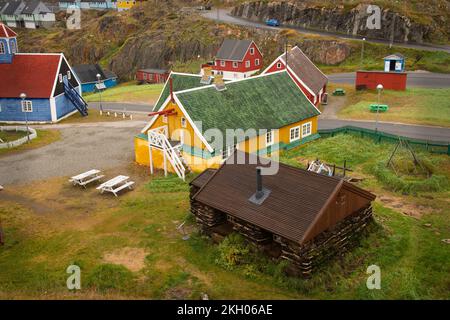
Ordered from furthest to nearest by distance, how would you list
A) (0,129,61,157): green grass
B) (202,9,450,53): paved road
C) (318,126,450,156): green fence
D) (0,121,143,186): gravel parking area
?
(202,9,450,53): paved road → (0,129,61,157): green grass → (318,126,450,156): green fence → (0,121,143,186): gravel parking area

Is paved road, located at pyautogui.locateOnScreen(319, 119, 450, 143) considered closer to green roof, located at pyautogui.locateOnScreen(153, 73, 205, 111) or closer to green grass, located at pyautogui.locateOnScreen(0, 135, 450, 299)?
green grass, located at pyautogui.locateOnScreen(0, 135, 450, 299)

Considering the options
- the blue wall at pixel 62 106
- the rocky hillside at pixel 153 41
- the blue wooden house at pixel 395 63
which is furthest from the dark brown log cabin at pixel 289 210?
the rocky hillside at pixel 153 41

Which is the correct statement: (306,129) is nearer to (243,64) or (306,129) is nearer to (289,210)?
(289,210)

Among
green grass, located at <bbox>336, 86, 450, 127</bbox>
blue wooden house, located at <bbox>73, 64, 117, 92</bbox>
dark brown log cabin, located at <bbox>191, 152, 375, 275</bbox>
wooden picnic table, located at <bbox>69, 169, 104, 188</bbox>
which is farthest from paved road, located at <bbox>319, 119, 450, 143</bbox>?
blue wooden house, located at <bbox>73, 64, 117, 92</bbox>

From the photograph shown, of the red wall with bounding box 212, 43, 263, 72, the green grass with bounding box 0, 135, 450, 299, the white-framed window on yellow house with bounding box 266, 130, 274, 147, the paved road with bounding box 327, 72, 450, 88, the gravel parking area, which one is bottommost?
the green grass with bounding box 0, 135, 450, 299

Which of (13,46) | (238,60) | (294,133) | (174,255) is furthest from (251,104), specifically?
(238,60)

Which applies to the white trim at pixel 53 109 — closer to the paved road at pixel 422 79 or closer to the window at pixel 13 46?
the window at pixel 13 46

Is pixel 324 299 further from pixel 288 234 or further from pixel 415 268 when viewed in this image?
pixel 415 268

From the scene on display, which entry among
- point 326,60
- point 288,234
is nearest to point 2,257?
point 288,234
